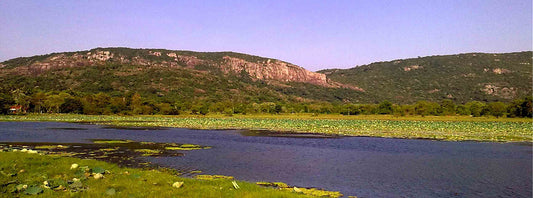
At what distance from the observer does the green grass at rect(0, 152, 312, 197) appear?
1712 cm

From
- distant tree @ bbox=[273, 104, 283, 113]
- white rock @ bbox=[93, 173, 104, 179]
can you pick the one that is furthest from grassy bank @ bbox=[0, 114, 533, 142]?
distant tree @ bbox=[273, 104, 283, 113]

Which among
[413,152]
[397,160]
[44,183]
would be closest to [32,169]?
[44,183]

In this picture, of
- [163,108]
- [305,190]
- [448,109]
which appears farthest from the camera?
[448,109]

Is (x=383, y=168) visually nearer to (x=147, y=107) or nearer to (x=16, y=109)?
(x=147, y=107)

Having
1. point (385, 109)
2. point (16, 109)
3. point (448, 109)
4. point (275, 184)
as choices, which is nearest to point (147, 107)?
point (16, 109)

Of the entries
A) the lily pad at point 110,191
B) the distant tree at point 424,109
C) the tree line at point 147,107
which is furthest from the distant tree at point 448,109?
the lily pad at point 110,191

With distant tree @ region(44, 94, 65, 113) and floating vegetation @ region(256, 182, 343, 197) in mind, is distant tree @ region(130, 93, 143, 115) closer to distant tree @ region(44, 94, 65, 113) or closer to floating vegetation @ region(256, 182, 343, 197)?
distant tree @ region(44, 94, 65, 113)

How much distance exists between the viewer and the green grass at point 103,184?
17125 mm

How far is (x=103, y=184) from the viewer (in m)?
19.0

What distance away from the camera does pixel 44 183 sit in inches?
705

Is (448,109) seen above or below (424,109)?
below

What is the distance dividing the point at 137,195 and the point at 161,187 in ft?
6.69

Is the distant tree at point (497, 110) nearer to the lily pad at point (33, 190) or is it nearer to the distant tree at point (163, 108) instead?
the distant tree at point (163, 108)

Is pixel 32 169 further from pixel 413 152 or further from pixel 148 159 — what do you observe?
pixel 413 152
